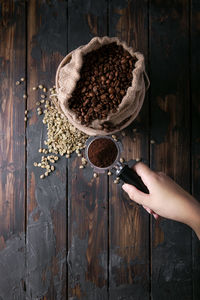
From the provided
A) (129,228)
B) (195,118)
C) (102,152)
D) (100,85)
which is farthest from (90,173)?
(195,118)

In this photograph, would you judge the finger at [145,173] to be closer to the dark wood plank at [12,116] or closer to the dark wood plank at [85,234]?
the dark wood plank at [85,234]

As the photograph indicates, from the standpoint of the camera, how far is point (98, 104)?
88 cm

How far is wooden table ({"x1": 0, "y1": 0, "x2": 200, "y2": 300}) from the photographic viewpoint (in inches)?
43.6

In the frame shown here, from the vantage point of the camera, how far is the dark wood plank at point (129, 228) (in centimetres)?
111

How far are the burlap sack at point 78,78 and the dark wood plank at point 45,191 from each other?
0.19 metres

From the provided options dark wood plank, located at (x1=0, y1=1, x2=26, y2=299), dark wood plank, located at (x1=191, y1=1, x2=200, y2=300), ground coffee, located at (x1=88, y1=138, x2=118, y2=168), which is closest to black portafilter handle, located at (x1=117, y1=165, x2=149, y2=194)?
ground coffee, located at (x1=88, y1=138, x2=118, y2=168)

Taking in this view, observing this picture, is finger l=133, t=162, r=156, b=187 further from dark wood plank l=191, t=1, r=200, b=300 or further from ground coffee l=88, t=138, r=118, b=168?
dark wood plank l=191, t=1, r=200, b=300

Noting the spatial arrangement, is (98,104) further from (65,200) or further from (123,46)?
(65,200)

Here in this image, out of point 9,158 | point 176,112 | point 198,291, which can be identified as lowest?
point 198,291

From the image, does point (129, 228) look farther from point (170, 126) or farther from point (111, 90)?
point (111, 90)

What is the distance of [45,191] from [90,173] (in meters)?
0.20

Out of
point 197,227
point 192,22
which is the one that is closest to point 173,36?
point 192,22

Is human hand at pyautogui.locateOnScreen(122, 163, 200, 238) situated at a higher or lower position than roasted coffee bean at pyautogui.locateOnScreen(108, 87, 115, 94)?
lower

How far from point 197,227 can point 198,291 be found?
0.45 metres
